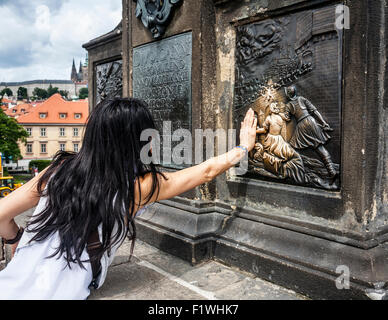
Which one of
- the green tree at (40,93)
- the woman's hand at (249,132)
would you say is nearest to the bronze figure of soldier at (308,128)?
the woman's hand at (249,132)

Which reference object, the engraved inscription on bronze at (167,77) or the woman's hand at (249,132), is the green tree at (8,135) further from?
the woman's hand at (249,132)

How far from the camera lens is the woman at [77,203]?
2020 mm

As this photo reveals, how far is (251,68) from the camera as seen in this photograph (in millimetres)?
3242

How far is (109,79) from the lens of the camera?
5.90 metres

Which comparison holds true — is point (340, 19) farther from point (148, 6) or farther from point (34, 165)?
point (34, 165)

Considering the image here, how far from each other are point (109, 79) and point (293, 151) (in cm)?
398

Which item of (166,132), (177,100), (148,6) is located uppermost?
(148,6)

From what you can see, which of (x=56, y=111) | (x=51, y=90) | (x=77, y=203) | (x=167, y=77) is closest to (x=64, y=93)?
(x=51, y=90)

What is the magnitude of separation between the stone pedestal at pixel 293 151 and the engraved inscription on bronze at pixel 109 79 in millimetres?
1914

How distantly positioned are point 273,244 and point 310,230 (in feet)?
1.08

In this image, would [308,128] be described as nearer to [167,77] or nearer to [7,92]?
[167,77]

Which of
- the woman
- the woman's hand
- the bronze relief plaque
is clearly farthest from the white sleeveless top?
the bronze relief plaque

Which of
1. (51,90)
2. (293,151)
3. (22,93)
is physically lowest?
(293,151)
